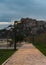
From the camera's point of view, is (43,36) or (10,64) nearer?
(10,64)

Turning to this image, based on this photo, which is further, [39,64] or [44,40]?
[44,40]

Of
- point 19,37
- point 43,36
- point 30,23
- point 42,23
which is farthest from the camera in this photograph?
point 42,23

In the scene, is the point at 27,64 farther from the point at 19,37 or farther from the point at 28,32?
the point at 28,32

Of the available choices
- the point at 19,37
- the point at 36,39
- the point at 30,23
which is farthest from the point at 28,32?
the point at 19,37

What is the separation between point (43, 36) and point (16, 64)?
77402mm

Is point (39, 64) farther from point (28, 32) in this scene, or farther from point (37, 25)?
point (37, 25)

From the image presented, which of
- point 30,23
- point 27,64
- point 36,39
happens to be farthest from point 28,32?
point 27,64

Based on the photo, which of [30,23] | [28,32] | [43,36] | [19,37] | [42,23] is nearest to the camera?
[19,37]

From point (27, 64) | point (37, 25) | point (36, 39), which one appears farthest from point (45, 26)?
point (27, 64)

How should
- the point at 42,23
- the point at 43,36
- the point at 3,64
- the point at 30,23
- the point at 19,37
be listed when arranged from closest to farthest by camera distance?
the point at 3,64 → the point at 19,37 → the point at 43,36 → the point at 30,23 → the point at 42,23

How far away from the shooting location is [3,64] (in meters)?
15.5

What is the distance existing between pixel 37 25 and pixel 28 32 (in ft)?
66.5

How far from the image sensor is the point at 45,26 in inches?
5453

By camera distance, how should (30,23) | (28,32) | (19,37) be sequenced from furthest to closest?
(30,23)
(28,32)
(19,37)
